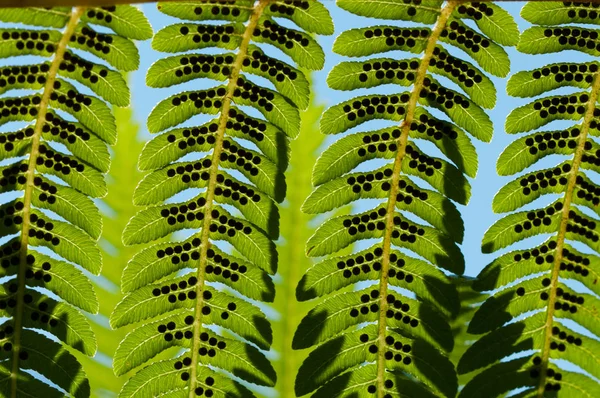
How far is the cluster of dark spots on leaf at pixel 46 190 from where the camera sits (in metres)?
4.39

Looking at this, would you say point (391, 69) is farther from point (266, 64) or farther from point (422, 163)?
point (266, 64)

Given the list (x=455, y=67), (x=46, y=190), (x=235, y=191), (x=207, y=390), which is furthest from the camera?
(x=455, y=67)

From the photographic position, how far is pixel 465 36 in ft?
15.1

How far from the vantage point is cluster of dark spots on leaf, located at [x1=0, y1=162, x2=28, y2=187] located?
4350mm

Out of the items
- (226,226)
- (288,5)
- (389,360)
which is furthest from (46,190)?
(389,360)

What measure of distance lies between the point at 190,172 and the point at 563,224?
2208 millimetres

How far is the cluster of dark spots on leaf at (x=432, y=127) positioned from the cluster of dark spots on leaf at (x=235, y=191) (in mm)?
1033

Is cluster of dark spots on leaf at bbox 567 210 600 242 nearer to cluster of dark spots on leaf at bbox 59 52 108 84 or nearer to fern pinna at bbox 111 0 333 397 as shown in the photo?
fern pinna at bbox 111 0 333 397

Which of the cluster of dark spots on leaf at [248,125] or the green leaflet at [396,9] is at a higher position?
the green leaflet at [396,9]

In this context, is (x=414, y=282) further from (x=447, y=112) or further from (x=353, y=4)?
(x=353, y=4)

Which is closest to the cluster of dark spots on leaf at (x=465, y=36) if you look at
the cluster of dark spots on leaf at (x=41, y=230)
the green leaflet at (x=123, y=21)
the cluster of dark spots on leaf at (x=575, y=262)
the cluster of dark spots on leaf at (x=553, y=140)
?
the cluster of dark spots on leaf at (x=553, y=140)

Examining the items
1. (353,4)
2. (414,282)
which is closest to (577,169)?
(414,282)

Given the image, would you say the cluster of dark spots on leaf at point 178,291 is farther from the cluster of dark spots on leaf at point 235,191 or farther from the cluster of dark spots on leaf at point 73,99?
the cluster of dark spots on leaf at point 73,99

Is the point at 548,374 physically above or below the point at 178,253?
below
